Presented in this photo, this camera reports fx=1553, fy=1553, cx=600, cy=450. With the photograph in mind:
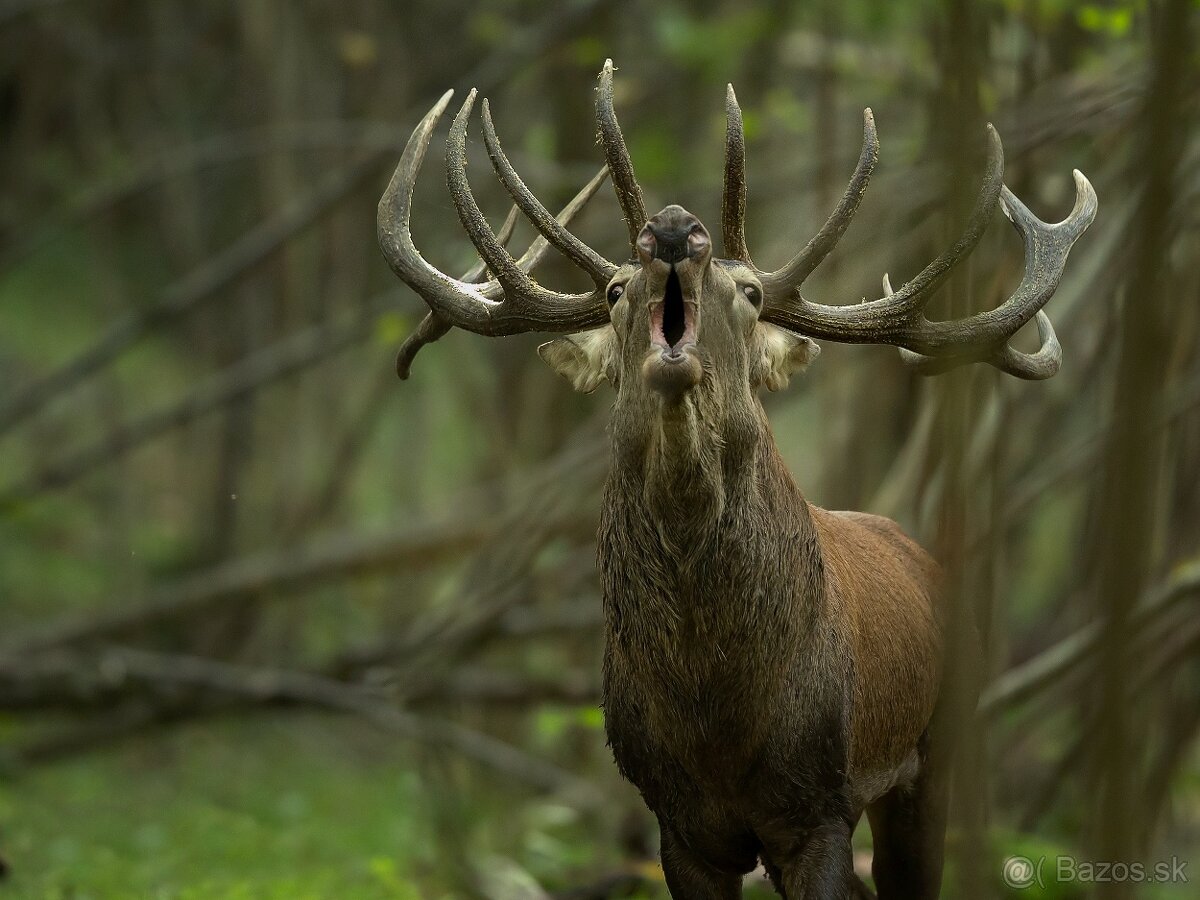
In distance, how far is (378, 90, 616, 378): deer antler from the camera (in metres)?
3.81

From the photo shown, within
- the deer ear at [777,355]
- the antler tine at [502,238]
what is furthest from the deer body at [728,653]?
the antler tine at [502,238]

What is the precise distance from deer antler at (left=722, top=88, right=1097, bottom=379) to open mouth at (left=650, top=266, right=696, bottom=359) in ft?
1.36

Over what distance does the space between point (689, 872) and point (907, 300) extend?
1.51 m

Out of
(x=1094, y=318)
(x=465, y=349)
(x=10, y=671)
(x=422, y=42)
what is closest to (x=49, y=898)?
(x=10, y=671)

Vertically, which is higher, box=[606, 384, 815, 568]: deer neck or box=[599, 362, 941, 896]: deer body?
box=[606, 384, 815, 568]: deer neck

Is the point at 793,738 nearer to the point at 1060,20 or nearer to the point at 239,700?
the point at 1060,20

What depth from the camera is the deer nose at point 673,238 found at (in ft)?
10.9

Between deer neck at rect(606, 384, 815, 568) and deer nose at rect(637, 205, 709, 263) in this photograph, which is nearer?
deer nose at rect(637, 205, 709, 263)

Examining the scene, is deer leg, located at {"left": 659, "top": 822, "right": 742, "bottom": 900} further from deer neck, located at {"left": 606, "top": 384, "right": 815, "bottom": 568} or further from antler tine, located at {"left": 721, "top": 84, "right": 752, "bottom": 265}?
antler tine, located at {"left": 721, "top": 84, "right": 752, "bottom": 265}

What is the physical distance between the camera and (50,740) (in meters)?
10.9

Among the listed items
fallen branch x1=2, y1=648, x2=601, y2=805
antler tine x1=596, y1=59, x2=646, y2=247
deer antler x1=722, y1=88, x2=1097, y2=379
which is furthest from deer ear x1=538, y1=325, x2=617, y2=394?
fallen branch x1=2, y1=648, x2=601, y2=805

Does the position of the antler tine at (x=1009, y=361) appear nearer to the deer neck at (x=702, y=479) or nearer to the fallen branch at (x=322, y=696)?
the deer neck at (x=702, y=479)

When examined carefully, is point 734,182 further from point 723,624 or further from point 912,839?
point 912,839

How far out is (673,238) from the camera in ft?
10.9
